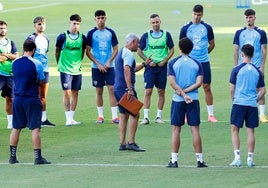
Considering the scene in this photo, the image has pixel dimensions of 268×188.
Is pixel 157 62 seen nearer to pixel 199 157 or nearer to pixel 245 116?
pixel 245 116

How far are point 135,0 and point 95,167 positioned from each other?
56634 mm

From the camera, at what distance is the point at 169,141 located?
1961 cm

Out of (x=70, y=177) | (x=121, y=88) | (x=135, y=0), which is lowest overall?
(x=70, y=177)

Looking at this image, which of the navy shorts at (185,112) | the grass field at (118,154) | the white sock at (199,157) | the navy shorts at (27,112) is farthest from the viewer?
the navy shorts at (27,112)

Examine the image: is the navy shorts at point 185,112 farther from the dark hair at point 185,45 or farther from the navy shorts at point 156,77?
the navy shorts at point 156,77

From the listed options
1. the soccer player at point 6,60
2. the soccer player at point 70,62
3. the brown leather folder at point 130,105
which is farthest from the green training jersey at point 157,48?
the brown leather folder at point 130,105

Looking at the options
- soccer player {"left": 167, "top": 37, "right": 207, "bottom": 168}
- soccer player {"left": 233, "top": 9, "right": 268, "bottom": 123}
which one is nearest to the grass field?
soccer player {"left": 167, "top": 37, "right": 207, "bottom": 168}

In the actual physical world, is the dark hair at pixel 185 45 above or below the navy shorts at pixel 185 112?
above

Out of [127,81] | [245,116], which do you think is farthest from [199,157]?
[127,81]

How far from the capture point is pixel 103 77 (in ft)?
74.0

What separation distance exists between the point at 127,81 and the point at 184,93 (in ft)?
6.54

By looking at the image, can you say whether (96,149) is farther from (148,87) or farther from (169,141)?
(148,87)

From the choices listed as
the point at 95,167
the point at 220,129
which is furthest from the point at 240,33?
the point at 95,167

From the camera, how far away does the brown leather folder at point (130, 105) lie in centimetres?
1853
